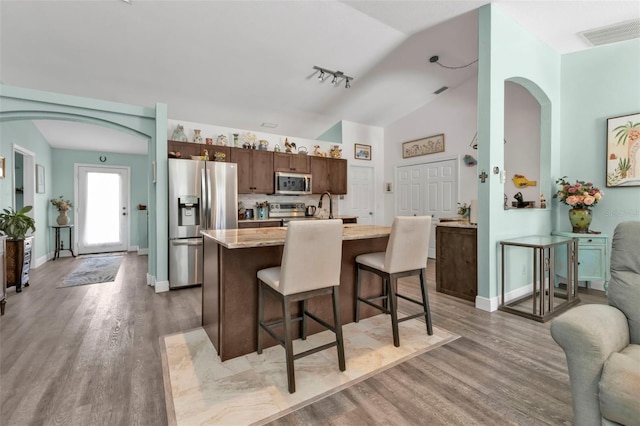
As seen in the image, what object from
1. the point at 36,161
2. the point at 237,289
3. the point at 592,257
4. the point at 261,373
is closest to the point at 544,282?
the point at 592,257

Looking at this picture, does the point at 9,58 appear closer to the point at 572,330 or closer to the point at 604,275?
the point at 572,330

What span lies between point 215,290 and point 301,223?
96cm

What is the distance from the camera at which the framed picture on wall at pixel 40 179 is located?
5.46 meters

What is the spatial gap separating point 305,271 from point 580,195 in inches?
143

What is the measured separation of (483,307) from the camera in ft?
10.2

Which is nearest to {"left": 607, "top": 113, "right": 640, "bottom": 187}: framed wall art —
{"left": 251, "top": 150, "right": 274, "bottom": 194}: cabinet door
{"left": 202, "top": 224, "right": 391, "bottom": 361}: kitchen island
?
{"left": 202, "top": 224, "right": 391, "bottom": 361}: kitchen island

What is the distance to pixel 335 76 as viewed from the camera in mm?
4652

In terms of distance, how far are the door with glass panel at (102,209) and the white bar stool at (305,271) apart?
6.70 metres

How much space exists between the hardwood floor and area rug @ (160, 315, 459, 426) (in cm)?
8

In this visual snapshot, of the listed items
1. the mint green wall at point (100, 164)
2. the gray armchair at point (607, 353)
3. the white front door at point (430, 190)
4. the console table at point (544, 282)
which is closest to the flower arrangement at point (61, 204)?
the mint green wall at point (100, 164)

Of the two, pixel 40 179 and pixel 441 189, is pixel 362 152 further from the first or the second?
pixel 40 179

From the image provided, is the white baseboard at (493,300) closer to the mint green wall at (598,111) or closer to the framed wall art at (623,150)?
the mint green wall at (598,111)

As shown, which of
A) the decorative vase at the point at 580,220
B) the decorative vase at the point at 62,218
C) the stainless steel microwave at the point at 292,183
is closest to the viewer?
the decorative vase at the point at 580,220

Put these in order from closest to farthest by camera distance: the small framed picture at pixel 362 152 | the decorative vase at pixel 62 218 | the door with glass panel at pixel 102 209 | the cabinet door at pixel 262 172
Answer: the cabinet door at pixel 262 172 < the decorative vase at pixel 62 218 < the small framed picture at pixel 362 152 < the door with glass panel at pixel 102 209
